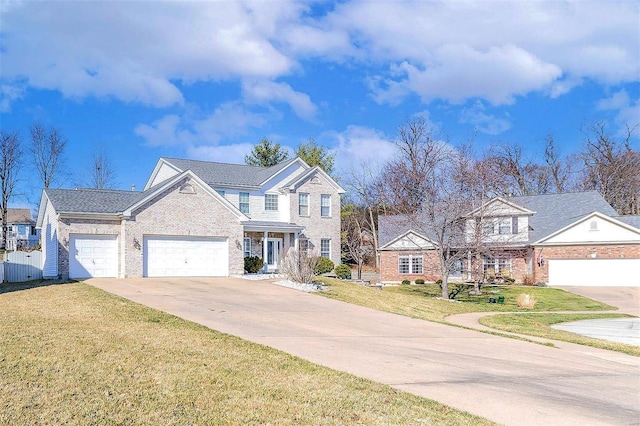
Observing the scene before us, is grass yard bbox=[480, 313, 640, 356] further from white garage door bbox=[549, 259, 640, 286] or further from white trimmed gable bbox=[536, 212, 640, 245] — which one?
white trimmed gable bbox=[536, 212, 640, 245]

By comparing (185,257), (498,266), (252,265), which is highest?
(185,257)

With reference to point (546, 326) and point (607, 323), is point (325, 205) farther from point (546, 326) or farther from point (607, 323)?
point (607, 323)

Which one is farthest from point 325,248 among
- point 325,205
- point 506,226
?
point 506,226

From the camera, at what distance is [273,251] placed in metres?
33.4

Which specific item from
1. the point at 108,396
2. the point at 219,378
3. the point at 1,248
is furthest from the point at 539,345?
the point at 1,248

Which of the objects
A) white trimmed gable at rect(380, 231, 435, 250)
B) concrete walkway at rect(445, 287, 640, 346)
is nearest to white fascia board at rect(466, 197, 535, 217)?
white trimmed gable at rect(380, 231, 435, 250)

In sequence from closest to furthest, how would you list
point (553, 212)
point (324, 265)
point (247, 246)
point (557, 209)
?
point (247, 246) → point (324, 265) → point (553, 212) → point (557, 209)

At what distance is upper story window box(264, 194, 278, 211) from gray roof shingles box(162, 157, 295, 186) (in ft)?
3.80

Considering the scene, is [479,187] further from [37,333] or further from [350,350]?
[37,333]

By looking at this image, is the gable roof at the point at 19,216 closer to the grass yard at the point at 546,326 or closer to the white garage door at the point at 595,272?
the white garage door at the point at 595,272

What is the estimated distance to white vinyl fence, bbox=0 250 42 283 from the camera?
25562 millimetres

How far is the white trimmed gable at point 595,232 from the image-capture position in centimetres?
3369

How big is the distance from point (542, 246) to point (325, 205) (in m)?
14.6

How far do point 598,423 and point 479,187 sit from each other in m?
25.8
